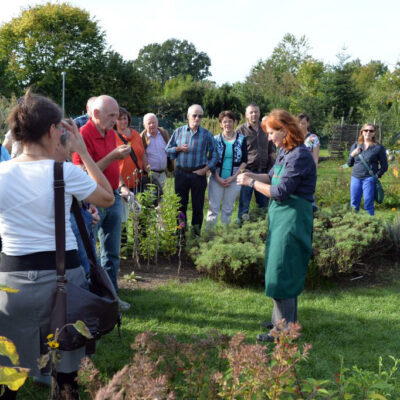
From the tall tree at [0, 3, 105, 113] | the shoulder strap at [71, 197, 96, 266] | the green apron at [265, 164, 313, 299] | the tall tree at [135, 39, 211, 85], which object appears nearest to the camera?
the shoulder strap at [71, 197, 96, 266]

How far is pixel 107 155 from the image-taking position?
3.63 meters

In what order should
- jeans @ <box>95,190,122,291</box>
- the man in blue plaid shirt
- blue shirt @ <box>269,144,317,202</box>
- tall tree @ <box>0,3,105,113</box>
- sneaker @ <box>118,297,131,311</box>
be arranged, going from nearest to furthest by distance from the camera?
blue shirt @ <box>269,144,317,202</box> → jeans @ <box>95,190,122,291</box> → sneaker @ <box>118,297,131,311</box> → the man in blue plaid shirt → tall tree @ <box>0,3,105,113</box>

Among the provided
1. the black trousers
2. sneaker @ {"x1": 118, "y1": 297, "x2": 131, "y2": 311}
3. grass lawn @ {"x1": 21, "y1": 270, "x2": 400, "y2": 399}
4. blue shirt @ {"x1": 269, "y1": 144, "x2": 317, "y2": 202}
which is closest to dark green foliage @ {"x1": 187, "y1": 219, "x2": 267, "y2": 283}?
grass lawn @ {"x1": 21, "y1": 270, "x2": 400, "y2": 399}

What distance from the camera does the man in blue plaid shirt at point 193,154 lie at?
6.89 m

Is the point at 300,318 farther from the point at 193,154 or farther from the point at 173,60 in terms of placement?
the point at 173,60

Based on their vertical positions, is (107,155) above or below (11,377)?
above

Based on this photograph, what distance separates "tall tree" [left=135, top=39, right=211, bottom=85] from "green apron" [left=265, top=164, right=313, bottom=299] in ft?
315

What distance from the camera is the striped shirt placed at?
6.89 meters

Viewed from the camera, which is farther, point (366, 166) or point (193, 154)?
point (366, 166)

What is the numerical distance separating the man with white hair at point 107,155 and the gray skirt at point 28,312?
4.98 ft

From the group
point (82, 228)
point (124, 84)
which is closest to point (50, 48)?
point (124, 84)

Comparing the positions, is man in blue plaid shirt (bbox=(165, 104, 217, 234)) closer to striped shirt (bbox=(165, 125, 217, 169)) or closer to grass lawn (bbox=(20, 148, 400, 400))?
striped shirt (bbox=(165, 125, 217, 169))

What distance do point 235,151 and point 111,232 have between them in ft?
10.8

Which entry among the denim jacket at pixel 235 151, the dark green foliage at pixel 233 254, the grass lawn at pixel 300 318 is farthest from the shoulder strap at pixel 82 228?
the denim jacket at pixel 235 151
